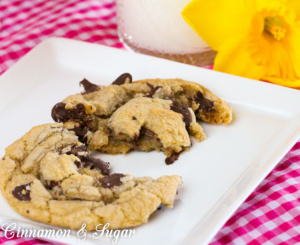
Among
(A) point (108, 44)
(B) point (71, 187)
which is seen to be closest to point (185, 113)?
(B) point (71, 187)

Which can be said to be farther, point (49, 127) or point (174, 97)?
point (174, 97)

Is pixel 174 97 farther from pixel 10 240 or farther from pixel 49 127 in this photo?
pixel 10 240

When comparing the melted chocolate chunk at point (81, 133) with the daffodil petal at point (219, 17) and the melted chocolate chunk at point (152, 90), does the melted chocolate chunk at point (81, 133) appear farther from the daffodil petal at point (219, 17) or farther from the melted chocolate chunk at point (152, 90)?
the daffodil petal at point (219, 17)

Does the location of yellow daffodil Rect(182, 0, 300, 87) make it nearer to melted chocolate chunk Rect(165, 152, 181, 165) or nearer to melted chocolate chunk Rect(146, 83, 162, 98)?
melted chocolate chunk Rect(146, 83, 162, 98)

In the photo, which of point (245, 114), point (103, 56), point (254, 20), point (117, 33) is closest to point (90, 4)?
point (117, 33)

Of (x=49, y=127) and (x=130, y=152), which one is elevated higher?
(x=49, y=127)

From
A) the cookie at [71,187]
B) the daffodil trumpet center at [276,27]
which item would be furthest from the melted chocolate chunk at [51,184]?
the daffodil trumpet center at [276,27]

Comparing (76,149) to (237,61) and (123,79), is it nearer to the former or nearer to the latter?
(123,79)
